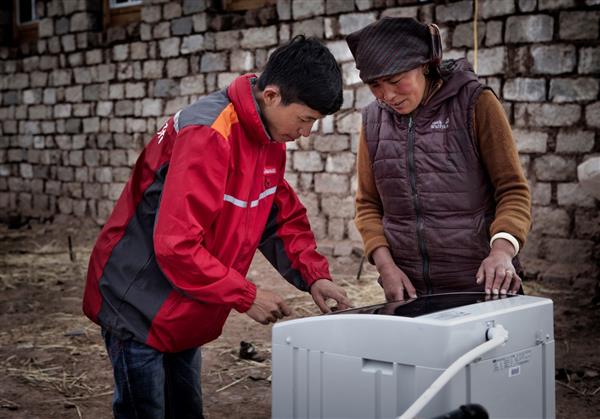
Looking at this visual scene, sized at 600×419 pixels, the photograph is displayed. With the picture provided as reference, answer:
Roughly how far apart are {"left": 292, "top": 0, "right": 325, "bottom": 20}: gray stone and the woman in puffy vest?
5239mm

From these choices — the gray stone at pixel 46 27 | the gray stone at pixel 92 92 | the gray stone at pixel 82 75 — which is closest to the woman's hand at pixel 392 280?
the gray stone at pixel 92 92

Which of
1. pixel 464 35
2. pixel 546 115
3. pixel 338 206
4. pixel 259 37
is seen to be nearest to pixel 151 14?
pixel 259 37

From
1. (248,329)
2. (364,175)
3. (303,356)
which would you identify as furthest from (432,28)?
(248,329)

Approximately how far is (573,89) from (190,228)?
4.81 meters

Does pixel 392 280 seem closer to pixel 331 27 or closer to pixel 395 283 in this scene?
pixel 395 283

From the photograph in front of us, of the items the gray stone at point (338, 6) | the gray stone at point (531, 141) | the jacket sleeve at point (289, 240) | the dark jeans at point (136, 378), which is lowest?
the dark jeans at point (136, 378)

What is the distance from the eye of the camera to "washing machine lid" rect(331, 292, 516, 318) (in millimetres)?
1692

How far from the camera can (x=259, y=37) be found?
8.11 m

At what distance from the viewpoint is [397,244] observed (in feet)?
8.31

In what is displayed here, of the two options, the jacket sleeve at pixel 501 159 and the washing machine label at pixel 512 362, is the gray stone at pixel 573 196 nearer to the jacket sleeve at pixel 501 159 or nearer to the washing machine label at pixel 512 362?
the jacket sleeve at pixel 501 159

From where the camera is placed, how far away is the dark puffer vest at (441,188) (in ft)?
7.93

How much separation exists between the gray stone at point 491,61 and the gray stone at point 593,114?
787 millimetres

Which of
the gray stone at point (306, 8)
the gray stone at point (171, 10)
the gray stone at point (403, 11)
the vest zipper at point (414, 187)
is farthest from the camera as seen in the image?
the gray stone at point (171, 10)

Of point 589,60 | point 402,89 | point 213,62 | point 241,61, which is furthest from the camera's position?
point 213,62
